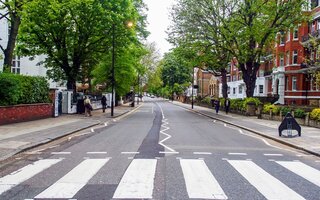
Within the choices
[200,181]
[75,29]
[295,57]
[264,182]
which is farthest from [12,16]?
[295,57]

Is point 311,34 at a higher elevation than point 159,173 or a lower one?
higher

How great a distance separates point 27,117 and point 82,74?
78.9 ft

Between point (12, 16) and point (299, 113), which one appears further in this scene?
point (299, 113)

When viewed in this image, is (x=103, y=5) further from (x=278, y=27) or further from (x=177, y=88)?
(x=177, y=88)

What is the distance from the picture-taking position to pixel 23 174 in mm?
8383

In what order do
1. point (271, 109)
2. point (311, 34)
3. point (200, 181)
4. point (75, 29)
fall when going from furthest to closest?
point (311, 34) → point (75, 29) → point (271, 109) → point (200, 181)

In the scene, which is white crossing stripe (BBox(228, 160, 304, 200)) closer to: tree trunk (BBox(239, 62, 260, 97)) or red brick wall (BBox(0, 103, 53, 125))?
red brick wall (BBox(0, 103, 53, 125))

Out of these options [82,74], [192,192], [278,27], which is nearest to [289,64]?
[278,27]

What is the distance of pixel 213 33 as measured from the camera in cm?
3750

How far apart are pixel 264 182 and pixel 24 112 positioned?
1782 centimetres

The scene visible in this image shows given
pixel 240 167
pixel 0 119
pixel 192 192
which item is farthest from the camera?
pixel 0 119

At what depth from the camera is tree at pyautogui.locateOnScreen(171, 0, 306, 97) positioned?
34.5 metres

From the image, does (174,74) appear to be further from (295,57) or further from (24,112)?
(24,112)

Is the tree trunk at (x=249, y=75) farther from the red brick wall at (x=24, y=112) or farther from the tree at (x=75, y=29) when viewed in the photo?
the red brick wall at (x=24, y=112)
